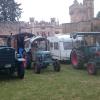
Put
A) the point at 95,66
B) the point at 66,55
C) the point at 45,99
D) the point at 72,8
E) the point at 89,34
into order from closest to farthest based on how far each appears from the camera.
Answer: the point at 45,99
the point at 95,66
the point at 89,34
the point at 66,55
the point at 72,8

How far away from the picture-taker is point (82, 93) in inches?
399

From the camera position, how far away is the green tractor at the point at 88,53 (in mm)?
15164

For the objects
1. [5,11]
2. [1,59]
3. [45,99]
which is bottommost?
[45,99]

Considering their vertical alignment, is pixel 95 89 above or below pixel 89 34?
below

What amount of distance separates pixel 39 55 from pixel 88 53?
9.17ft

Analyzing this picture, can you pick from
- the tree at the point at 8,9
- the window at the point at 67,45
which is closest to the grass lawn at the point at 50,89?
the window at the point at 67,45

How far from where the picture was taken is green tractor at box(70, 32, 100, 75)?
15164mm

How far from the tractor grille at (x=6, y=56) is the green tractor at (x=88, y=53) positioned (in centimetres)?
413

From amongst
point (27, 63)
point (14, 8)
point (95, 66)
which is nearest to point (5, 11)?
point (14, 8)

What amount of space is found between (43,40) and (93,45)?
3458 millimetres

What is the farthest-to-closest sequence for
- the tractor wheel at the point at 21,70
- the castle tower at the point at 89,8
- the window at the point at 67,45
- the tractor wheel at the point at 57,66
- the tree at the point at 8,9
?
1. the castle tower at the point at 89,8
2. the tree at the point at 8,9
3. the window at the point at 67,45
4. the tractor wheel at the point at 57,66
5. the tractor wheel at the point at 21,70

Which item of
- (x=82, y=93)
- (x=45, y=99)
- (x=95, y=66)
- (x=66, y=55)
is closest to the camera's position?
(x=45, y=99)

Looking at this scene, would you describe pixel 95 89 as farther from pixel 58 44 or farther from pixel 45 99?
pixel 58 44

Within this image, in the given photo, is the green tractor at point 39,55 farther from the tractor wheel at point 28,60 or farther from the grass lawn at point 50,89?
the grass lawn at point 50,89
